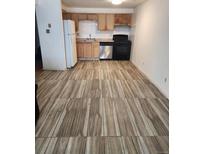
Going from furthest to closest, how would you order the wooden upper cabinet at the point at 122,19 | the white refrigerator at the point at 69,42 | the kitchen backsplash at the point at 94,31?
the kitchen backsplash at the point at 94,31, the wooden upper cabinet at the point at 122,19, the white refrigerator at the point at 69,42

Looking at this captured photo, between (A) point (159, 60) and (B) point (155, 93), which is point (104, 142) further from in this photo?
(A) point (159, 60)

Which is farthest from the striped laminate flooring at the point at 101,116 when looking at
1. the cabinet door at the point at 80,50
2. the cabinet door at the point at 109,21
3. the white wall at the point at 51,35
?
the cabinet door at the point at 109,21

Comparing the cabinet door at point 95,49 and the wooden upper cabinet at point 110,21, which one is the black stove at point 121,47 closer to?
the wooden upper cabinet at point 110,21

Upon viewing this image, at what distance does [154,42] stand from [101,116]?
2718 mm

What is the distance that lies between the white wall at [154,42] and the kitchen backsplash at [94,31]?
1912 mm

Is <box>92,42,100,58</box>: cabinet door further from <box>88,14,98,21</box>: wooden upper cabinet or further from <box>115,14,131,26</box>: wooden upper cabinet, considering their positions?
<box>115,14,131,26</box>: wooden upper cabinet

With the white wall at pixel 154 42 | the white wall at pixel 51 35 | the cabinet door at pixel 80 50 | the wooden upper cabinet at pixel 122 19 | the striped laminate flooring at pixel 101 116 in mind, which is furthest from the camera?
the wooden upper cabinet at pixel 122 19

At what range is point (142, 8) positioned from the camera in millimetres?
6238

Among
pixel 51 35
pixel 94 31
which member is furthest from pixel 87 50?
pixel 51 35

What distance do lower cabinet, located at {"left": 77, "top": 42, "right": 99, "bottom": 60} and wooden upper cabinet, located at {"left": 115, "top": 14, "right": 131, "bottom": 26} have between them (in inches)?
55.8

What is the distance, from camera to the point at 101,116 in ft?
10.3

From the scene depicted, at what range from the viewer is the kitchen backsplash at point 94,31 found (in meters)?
8.40

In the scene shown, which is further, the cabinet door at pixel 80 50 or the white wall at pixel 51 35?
the cabinet door at pixel 80 50

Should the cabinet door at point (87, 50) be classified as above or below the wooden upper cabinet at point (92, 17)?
below
